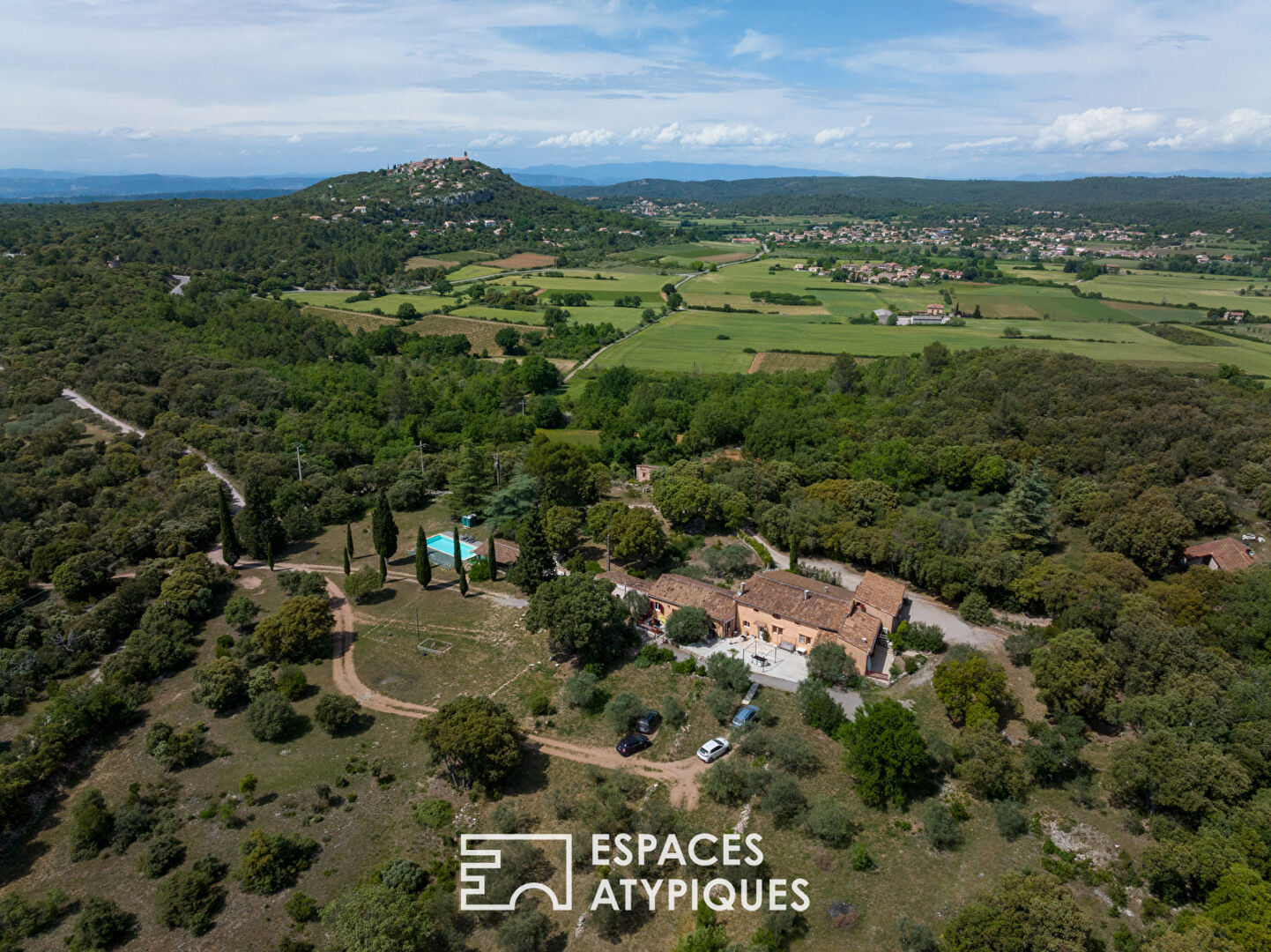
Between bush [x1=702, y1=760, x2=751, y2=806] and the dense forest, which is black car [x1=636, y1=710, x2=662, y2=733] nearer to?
bush [x1=702, y1=760, x2=751, y2=806]

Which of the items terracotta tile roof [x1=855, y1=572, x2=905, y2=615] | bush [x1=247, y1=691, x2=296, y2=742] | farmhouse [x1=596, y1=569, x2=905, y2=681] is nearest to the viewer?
bush [x1=247, y1=691, x2=296, y2=742]

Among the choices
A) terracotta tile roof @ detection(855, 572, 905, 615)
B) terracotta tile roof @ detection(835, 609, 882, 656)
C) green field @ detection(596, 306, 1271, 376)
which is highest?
green field @ detection(596, 306, 1271, 376)

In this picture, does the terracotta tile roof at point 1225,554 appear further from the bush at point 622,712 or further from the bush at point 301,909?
the bush at point 301,909

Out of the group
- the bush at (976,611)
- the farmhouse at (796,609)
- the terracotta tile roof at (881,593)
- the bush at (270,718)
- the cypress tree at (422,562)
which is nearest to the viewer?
the bush at (270,718)

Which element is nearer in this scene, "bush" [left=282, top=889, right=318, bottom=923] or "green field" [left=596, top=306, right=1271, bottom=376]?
"bush" [left=282, top=889, right=318, bottom=923]

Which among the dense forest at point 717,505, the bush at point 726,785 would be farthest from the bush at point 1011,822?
the bush at point 726,785

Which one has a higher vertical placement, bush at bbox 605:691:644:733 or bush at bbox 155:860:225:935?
bush at bbox 605:691:644:733

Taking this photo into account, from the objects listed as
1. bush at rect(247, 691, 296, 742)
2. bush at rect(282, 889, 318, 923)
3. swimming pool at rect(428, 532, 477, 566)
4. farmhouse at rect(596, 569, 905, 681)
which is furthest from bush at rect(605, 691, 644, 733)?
swimming pool at rect(428, 532, 477, 566)

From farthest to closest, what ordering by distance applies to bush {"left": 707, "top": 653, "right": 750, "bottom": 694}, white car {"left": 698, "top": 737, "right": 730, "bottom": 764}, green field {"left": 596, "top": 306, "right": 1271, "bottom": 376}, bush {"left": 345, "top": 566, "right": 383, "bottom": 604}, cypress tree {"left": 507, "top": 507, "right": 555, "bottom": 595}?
1. green field {"left": 596, "top": 306, "right": 1271, "bottom": 376}
2. bush {"left": 345, "top": 566, "right": 383, "bottom": 604}
3. cypress tree {"left": 507, "top": 507, "right": 555, "bottom": 595}
4. bush {"left": 707, "top": 653, "right": 750, "bottom": 694}
5. white car {"left": 698, "top": 737, "right": 730, "bottom": 764}
